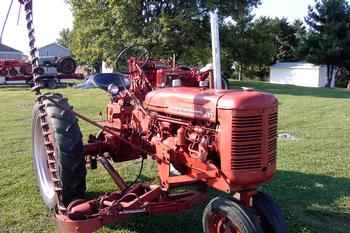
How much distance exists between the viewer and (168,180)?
13.1 feet

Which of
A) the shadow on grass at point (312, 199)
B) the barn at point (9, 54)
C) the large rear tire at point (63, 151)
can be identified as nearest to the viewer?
the large rear tire at point (63, 151)

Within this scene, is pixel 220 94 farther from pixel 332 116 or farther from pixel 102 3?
pixel 102 3

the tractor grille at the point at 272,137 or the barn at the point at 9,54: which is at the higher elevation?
the barn at the point at 9,54

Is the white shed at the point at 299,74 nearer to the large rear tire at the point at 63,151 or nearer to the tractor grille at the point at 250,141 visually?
the large rear tire at the point at 63,151

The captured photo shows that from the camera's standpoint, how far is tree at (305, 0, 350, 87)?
124ft

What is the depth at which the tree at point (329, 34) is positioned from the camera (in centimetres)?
3772

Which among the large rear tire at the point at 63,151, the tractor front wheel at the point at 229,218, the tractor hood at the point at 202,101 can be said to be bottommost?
the tractor front wheel at the point at 229,218

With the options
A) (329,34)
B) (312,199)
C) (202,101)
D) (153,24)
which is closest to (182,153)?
(202,101)

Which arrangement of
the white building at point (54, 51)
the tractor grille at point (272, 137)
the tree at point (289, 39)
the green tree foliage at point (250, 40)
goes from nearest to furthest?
the tractor grille at point (272, 137)
the green tree foliage at point (250, 40)
the tree at point (289, 39)
the white building at point (54, 51)

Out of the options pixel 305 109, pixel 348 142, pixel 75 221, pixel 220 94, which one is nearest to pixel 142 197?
pixel 75 221

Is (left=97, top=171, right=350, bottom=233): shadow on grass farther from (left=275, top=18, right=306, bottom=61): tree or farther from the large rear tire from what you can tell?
(left=275, top=18, right=306, bottom=61): tree

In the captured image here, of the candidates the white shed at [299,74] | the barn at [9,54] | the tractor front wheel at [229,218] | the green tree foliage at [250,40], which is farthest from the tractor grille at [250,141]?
the barn at [9,54]

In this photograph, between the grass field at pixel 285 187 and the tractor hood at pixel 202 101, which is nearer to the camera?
the tractor hood at pixel 202 101

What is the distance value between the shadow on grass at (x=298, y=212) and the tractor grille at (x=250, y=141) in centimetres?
Result: 123
